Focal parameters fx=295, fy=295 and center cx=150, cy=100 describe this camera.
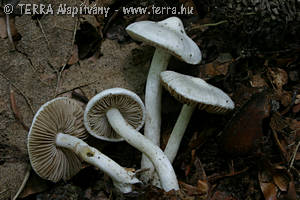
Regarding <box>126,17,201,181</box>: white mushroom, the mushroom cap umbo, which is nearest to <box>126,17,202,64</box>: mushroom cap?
<box>126,17,201,181</box>: white mushroom

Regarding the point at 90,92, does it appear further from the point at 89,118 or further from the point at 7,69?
the point at 7,69

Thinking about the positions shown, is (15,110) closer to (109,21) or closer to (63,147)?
(63,147)

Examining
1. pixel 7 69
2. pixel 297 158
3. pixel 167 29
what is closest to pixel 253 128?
pixel 297 158

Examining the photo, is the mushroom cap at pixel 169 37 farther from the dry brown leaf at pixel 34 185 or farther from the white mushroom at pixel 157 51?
the dry brown leaf at pixel 34 185

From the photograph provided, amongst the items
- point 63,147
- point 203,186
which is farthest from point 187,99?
point 63,147

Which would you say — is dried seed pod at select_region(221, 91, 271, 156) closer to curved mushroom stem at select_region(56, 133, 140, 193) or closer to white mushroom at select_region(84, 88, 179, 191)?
white mushroom at select_region(84, 88, 179, 191)

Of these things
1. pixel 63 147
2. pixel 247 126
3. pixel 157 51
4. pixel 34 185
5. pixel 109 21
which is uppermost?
pixel 109 21
